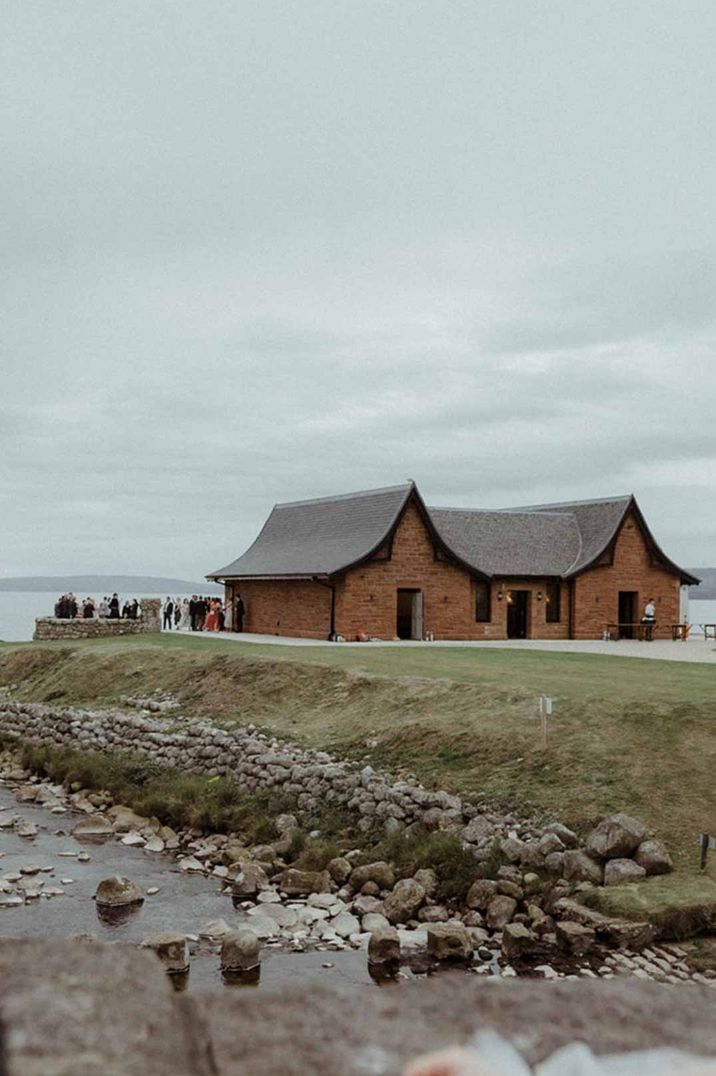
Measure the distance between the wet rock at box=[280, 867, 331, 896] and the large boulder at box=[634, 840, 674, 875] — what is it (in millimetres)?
4279

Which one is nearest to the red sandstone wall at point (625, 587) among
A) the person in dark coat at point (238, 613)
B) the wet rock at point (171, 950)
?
the person in dark coat at point (238, 613)

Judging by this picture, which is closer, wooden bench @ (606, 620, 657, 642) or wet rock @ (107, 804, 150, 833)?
wet rock @ (107, 804, 150, 833)

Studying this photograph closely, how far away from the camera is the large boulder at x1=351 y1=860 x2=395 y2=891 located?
47.5 feet

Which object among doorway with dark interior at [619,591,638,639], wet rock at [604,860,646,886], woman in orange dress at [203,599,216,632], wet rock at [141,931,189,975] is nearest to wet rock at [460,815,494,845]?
wet rock at [604,860,646,886]

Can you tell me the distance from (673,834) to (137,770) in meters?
12.0

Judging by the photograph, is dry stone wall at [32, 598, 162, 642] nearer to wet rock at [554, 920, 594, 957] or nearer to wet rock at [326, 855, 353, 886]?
wet rock at [326, 855, 353, 886]

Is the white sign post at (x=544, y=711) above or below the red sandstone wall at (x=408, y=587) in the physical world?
below

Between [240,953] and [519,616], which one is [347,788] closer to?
[240,953]

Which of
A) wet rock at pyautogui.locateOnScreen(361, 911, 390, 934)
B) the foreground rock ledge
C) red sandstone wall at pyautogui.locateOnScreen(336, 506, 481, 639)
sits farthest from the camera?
red sandstone wall at pyautogui.locateOnScreen(336, 506, 481, 639)

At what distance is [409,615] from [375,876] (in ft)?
88.2

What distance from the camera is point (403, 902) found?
1350 centimetres

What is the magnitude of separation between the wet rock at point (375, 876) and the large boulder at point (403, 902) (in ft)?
1.69

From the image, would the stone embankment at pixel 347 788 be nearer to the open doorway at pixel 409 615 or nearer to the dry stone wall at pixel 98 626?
the dry stone wall at pixel 98 626

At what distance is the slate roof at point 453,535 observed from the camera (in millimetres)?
40688
